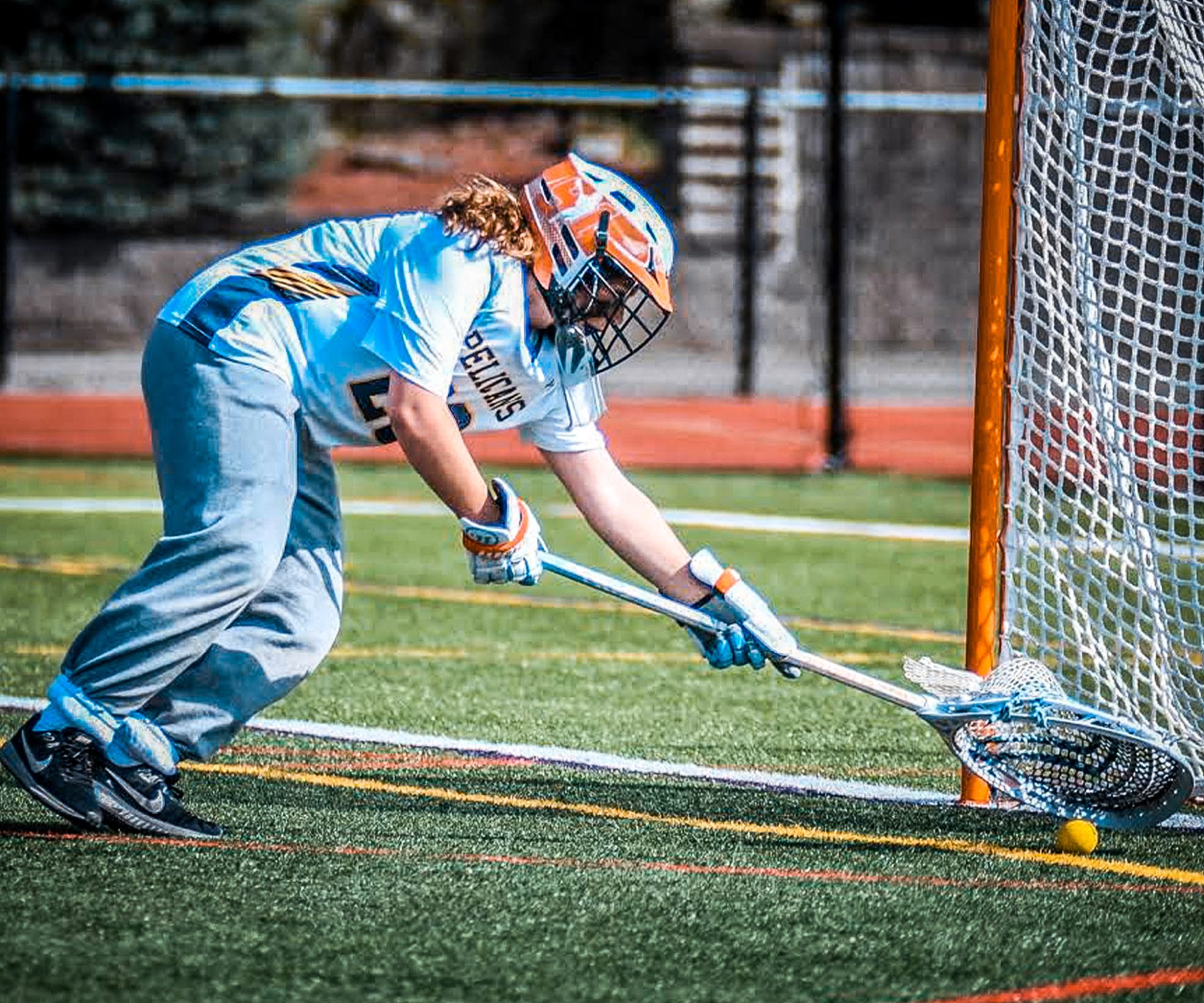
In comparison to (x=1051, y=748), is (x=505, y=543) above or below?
A: above

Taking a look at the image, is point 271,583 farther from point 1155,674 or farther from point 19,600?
point 19,600

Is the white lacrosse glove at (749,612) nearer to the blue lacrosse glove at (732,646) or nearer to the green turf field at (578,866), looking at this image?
the blue lacrosse glove at (732,646)

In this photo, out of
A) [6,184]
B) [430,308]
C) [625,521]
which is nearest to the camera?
[430,308]

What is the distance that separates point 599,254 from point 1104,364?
6.21 ft

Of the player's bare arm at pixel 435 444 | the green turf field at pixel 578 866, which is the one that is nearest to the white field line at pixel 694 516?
the green turf field at pixel 578 866

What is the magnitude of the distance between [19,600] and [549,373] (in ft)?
14.1

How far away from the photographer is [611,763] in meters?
5.89

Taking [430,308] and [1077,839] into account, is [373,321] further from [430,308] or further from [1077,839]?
[1077,839]

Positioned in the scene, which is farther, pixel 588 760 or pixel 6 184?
pixel 6 184

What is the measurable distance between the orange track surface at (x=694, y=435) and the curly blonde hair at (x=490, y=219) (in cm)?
934

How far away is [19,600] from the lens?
8625 mm

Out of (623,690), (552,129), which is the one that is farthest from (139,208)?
(623,690)

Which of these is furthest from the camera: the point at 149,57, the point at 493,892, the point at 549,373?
the point at 149,57

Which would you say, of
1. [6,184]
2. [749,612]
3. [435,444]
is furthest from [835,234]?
[435,444]
